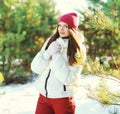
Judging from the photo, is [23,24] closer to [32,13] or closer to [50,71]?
[32,13]

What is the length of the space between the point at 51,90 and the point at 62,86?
0.32ft

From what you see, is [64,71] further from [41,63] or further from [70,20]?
[70,20]

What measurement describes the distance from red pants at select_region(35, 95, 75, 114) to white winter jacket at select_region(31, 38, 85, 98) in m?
0.04

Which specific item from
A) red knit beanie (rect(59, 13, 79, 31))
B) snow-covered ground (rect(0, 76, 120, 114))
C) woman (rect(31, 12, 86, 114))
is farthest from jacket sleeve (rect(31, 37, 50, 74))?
snow-covered ground (rect(0, 76, 120, 114))

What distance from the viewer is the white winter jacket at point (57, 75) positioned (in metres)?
3.76

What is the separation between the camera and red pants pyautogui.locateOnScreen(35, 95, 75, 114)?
3.79 metres

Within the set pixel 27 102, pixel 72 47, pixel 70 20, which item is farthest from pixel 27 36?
pixel 72 47

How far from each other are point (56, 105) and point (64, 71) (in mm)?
294

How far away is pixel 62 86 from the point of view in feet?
12.5

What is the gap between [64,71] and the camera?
3.77 metres

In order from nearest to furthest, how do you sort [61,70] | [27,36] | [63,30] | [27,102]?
1. [61,70]
2. [63,30]
3. [27,102]
4. [27,36]

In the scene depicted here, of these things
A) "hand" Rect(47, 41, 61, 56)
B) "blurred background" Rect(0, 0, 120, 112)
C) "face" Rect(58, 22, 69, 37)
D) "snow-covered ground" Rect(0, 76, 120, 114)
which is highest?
"face" Rect(58, 22, 69, 37)

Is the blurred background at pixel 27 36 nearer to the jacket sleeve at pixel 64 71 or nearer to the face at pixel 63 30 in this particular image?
the face at pixel 63 30

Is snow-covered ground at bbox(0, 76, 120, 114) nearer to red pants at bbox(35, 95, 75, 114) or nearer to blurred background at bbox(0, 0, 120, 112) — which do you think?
blurred background at bbox(0, 0, 120, 112)
